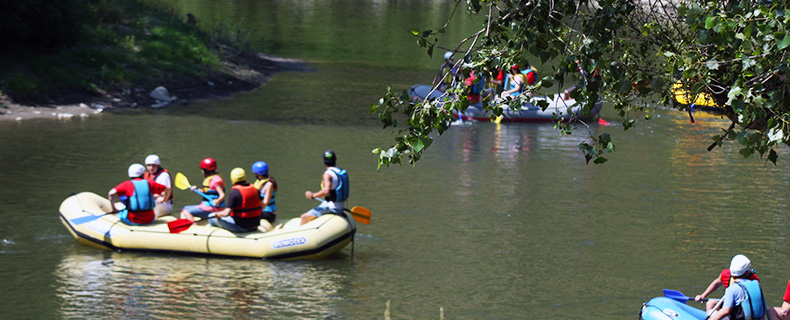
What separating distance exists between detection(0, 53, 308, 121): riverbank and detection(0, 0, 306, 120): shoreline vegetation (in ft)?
0.08

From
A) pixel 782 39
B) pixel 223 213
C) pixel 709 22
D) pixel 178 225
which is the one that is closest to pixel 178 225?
pixel 178 225

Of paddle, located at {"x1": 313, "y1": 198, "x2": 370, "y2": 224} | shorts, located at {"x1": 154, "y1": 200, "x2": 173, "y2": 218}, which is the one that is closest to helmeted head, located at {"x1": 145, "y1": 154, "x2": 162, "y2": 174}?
shorts, located at {"x1": 154, "y1": 200, "x2": 173, "y2": 218}

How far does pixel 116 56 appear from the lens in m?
25.1

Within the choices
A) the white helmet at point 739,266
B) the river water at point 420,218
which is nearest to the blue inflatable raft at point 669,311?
the white helmet at point 739,266

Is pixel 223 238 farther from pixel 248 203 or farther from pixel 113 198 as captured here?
pixel 113 198

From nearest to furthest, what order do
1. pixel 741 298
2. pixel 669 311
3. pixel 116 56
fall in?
pixel 741 298 → pixel 669 311 → pixel 116 56

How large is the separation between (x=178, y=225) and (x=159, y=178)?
89cm

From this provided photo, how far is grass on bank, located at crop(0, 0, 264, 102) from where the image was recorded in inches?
889

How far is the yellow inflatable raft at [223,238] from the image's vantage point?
38.2 ft

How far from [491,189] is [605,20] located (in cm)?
1049

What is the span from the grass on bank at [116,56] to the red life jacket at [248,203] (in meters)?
12.3

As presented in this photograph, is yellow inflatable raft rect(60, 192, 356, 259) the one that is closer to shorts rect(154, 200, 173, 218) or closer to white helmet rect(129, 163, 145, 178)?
shorts rect(154, 200, 173, 218)

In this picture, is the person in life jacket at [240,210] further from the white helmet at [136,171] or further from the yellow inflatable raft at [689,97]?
the yellow inflatable raft at [689,97]

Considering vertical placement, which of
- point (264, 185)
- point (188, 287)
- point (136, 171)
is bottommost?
point (188, 287)
